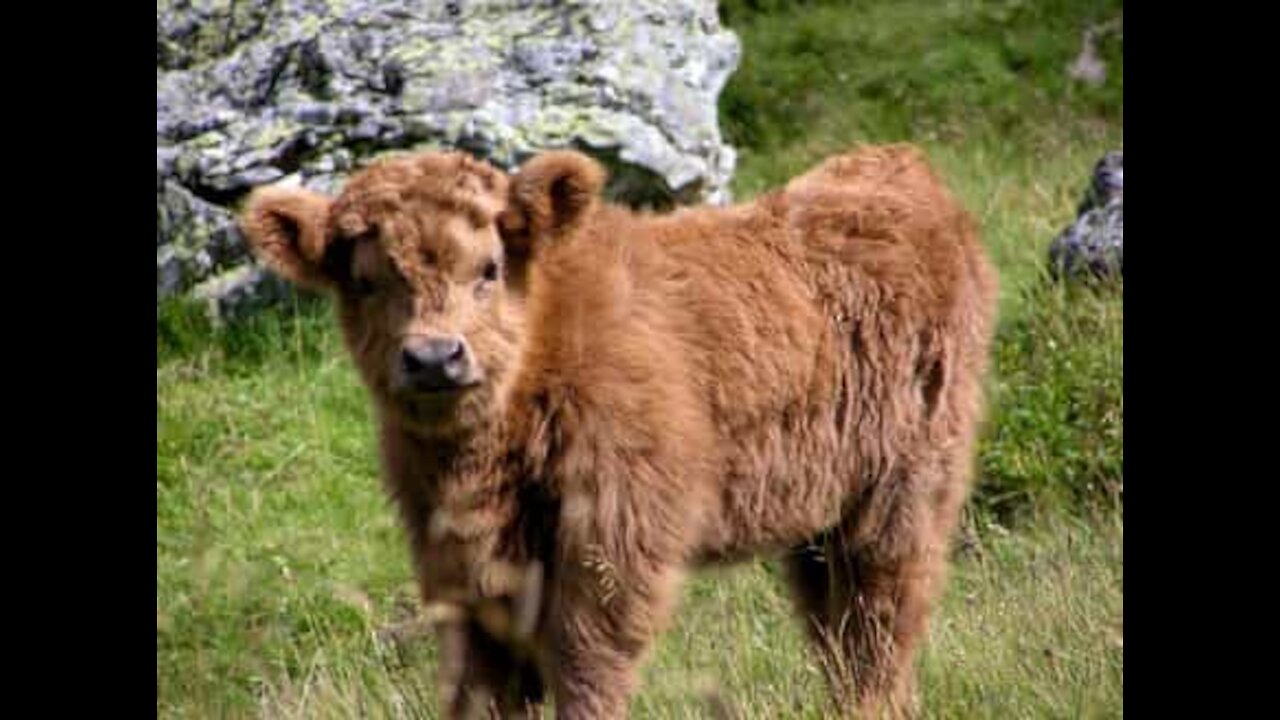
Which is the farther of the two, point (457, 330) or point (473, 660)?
point (473, 660)

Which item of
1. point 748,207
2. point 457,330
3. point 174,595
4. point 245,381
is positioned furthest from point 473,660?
point 245,381

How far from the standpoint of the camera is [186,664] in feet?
27.3

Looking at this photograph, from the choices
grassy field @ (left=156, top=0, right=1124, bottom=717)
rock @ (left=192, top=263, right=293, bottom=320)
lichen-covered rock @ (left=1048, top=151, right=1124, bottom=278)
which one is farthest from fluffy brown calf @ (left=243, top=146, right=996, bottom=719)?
rock @ (left=192, top=263, right=293, bottom=320)

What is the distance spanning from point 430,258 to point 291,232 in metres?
0.65

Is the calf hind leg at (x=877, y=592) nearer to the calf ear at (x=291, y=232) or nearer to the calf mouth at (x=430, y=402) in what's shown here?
the calf mouth at (x=430, y=402)

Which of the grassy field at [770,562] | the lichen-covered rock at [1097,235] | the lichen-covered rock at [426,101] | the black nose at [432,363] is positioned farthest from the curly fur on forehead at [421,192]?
the lichen-covered rock at [1097,235]

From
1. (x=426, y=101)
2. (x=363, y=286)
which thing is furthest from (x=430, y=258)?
(x=426, y=101)

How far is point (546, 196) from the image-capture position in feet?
20.1

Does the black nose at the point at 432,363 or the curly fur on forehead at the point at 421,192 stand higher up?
the curly fur on forehead at the point at 421,192

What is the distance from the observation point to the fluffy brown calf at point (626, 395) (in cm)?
589

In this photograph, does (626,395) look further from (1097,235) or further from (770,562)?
(1097,235)
